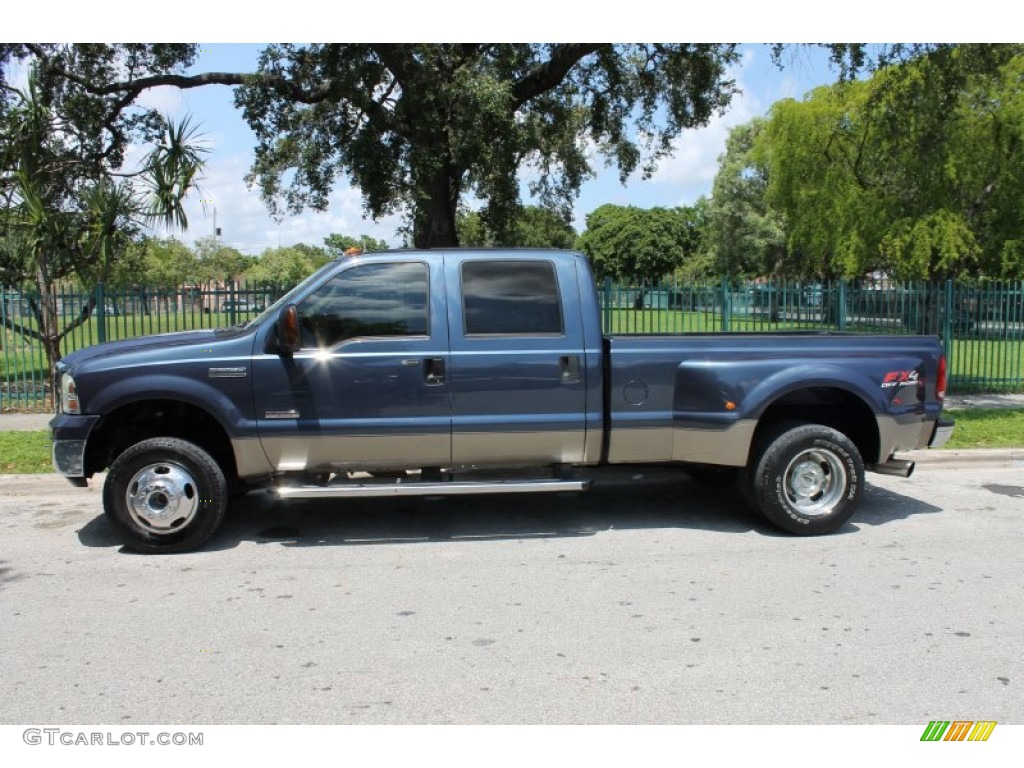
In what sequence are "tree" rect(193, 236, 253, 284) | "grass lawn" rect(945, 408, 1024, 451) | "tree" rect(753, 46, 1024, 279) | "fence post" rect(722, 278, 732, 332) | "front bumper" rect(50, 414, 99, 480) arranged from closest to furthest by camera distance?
"front bumper" rect(50, 414, 99, 480) < "grass lawn" rect(945, 408, 1024, 451) < "fence post" rect(722, 278, 732, 332) < "tree" rect(753, 46, 1024, 279) < "tree" rect(193, 236, 253, 284)

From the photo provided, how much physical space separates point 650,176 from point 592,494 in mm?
10847

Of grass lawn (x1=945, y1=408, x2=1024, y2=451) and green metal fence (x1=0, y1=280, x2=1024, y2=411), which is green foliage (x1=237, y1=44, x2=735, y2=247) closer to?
green metal fence (x1=0, y1=280, x2=1024, y2=411)

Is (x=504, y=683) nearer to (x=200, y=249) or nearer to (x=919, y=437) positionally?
(x=919, y=437)

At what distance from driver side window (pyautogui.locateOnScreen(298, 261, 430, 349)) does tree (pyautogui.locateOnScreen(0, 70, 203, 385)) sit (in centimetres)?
627

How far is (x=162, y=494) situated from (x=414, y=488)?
1768mm

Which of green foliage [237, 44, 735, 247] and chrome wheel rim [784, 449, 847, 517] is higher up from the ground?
green foliage [237, 44, 735, 247]

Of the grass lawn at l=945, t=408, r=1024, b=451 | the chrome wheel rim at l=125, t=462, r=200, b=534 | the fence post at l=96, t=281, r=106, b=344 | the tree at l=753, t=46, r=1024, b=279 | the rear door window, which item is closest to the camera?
the chrome wheel rim at l=125, t=462, r=200, b=534

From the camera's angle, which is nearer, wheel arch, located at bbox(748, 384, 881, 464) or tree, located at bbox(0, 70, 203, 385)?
wheel arch, located at bbox(748, 384, 881, 464)

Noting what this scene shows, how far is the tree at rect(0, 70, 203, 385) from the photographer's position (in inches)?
438

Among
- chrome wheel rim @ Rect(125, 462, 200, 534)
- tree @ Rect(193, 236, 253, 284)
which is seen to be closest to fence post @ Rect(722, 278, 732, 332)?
chrome wheel rim @ Rect(125, 462, 200, 534)

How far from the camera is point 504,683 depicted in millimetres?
3883

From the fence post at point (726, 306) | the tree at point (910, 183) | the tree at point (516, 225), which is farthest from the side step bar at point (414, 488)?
the tree at point (910, 183)

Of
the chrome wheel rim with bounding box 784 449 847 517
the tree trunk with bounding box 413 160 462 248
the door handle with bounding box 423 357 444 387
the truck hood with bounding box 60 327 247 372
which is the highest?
the tree trunk with bounding box 413 160 462 248

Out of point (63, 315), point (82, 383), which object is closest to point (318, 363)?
point (82, 383)
